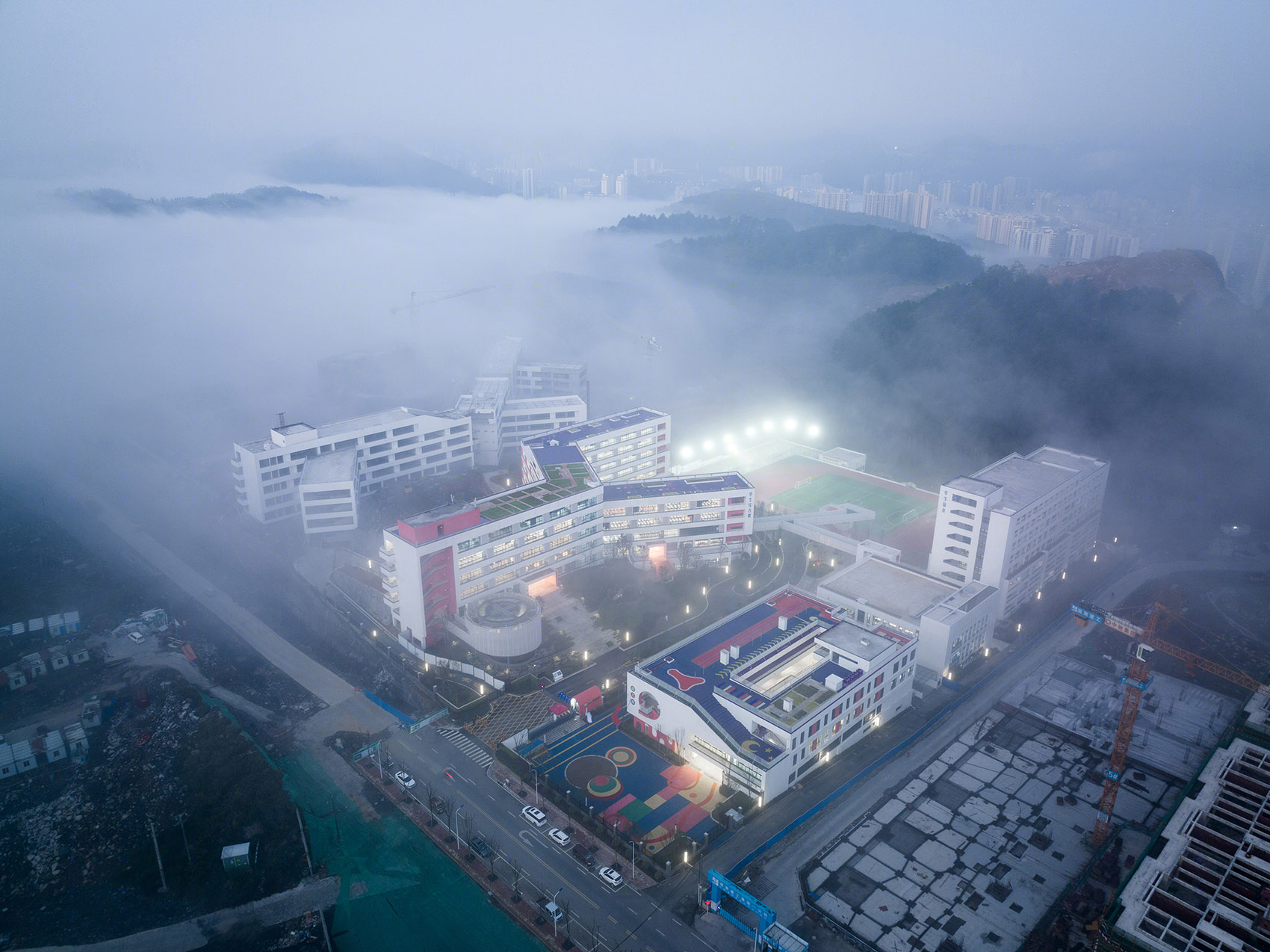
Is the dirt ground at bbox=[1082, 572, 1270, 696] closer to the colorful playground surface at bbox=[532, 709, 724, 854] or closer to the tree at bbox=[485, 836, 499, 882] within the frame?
the colorful playground surface at bbox=[532, 709, 724, 854]

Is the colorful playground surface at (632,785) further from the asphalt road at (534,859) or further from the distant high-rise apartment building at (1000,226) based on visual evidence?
the distant high-rise apartment building at (1000,226)

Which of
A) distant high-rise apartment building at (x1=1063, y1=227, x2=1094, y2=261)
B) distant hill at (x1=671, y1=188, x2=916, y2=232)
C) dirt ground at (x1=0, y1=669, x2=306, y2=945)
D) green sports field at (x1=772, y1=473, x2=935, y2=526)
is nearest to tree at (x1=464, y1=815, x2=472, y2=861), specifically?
dirt ground at (x1=0, y1=669, x2=306, y2=945)

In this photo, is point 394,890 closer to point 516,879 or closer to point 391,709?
point 516,879

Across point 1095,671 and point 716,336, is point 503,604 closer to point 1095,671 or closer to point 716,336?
point 1095,671

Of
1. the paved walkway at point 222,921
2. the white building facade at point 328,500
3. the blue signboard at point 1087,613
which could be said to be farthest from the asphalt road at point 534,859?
the blue signboard at point 1087,613

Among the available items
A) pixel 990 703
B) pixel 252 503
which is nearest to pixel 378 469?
pixel 252 503
